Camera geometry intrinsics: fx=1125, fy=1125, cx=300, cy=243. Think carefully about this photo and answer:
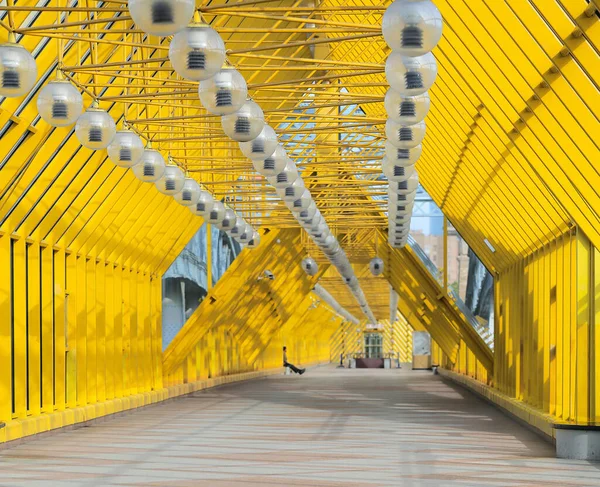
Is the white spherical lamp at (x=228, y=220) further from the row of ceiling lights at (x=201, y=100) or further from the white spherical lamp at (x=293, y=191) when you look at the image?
the white spherical lamp at (x=293, y=191)

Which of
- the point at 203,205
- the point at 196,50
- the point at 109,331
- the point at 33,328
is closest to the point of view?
the point at 196,50

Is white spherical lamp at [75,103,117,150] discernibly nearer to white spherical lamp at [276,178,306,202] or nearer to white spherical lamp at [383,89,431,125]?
white spherical lamp at [383,89,431,125]

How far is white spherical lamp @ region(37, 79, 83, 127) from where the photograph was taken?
435 inches

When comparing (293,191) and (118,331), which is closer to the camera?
(293,191)

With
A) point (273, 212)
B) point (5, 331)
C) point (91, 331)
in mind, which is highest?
point (273, 212)

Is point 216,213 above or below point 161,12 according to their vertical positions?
below

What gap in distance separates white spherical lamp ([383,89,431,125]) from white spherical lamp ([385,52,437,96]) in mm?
1183

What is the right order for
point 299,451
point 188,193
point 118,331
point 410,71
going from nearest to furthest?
1. point 410,71
2. point 188,193
3. point 299,451
4. point 118,331

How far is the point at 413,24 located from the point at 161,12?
1.94 metres

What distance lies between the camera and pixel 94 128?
12.0m

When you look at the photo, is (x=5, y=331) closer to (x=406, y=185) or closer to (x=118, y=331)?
(x=406, y=185)

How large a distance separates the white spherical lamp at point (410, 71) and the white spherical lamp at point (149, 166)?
505cm

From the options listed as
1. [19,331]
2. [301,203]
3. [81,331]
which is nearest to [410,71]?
[301,203]

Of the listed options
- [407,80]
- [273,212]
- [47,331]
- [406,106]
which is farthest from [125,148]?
[273,212]
